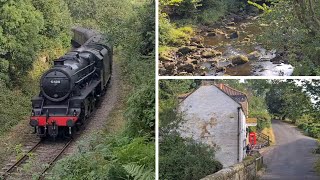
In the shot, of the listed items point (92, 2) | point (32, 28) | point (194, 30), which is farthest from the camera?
point (92, 2)

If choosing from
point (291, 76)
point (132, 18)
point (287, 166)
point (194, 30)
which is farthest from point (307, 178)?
point (132, 18)

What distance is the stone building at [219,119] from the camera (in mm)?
2422

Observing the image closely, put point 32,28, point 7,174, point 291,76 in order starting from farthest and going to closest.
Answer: point 32,28 → point 7,174 → point 291,76

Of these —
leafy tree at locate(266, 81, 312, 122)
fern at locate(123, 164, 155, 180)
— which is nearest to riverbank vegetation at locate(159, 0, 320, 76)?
leafy tree at locate(266, 81, 312, 122)

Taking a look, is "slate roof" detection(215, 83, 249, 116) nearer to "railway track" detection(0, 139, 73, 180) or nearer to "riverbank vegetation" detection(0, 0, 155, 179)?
"riverbank vegetation" detection(0, 0, 155, 179)

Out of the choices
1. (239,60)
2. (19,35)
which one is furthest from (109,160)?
(19,35)

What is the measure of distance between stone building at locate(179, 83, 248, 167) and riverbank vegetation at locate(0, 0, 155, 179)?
2275mm

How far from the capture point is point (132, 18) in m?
14.5

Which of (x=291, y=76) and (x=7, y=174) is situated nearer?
(x=291, y=76)

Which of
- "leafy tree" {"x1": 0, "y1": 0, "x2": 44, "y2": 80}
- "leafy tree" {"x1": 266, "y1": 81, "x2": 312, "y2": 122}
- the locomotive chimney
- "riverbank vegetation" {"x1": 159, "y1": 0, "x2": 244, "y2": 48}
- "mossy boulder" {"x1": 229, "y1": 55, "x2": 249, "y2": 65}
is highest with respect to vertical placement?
"leafy tree" {"x1": 0, "y1": 0, "x2": 44, "y2": 80}

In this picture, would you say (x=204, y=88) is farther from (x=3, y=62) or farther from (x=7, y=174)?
(x=3, y=62)

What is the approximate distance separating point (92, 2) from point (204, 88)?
1138 inches

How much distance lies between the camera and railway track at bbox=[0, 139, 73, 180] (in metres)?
9.27

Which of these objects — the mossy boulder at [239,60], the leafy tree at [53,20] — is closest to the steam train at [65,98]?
the leafy tree at [53,20]
